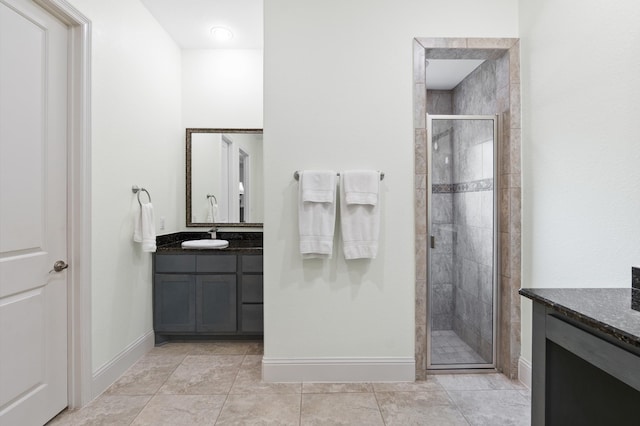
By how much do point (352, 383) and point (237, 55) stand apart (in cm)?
303

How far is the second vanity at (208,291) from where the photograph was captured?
9.07 feet

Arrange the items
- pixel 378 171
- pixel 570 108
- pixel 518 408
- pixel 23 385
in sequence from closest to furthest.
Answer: pixel 23 385, pixel 570 108, pixel 518 408, pixel 378 171

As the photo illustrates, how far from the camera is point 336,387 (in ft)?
6.93

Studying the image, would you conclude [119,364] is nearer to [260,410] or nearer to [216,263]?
[216,263]

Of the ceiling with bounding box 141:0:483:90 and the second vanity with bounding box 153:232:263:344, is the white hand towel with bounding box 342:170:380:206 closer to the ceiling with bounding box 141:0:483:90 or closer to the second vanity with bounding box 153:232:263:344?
the second vanity with bounding box 153:232:263:344

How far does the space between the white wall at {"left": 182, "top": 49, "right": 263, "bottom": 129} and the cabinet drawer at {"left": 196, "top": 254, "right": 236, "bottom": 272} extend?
4.28 feet

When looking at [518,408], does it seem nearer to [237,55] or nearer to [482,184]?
[482,184]

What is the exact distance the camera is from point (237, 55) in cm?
324

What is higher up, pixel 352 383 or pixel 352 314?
pixel 352 314

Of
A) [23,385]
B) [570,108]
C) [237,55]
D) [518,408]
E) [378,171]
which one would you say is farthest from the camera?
[237,55]

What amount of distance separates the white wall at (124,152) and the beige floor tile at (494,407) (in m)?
2.21

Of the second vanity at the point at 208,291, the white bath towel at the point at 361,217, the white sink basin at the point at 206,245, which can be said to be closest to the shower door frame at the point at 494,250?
the white bath towel at the point at 361,217

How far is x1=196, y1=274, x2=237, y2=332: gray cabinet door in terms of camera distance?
9.09 feet

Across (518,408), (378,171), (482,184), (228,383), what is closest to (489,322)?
(518,408)
